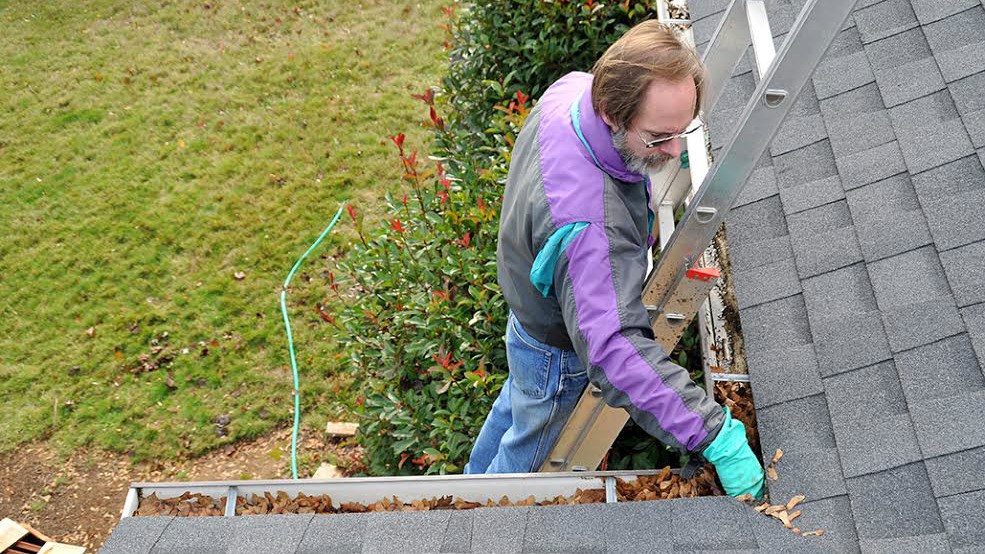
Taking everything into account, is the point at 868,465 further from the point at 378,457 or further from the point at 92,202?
the point at 92,202

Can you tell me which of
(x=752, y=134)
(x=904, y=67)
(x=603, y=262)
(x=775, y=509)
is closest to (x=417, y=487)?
(x=603, y=262)

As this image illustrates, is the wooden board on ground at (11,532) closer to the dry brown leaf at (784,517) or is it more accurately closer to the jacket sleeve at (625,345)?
the jacket sleeve at (625,345)

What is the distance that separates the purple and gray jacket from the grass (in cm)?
356

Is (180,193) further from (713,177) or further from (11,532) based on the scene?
(713,177)

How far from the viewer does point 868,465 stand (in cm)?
208

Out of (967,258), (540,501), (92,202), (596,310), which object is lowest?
(92,202)

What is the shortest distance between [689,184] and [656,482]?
133 centimetres

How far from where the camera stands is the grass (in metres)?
5.93

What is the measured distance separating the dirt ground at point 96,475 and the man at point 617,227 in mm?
3279

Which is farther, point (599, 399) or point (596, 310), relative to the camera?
point (599, 399)

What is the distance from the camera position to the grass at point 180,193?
5.93 metres

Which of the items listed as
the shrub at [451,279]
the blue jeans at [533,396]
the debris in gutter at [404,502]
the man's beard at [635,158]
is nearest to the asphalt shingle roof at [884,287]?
the debris in gutter at [404,502]

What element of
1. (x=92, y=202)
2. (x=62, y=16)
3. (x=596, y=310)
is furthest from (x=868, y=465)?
(x=62, y=16)

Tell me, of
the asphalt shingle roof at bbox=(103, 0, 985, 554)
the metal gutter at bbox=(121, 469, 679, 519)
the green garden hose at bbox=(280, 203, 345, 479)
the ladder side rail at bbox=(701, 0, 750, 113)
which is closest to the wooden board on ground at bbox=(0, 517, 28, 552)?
the green garden hose at bbox=(280, 203, 345, 479)
